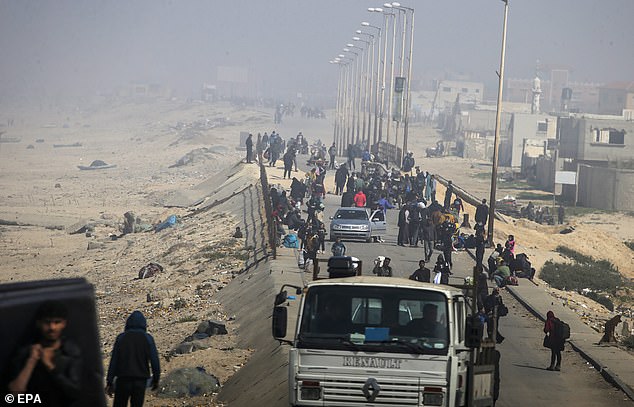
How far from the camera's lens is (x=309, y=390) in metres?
11.0

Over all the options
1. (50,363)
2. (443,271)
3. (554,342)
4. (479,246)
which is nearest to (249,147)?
(479,246)

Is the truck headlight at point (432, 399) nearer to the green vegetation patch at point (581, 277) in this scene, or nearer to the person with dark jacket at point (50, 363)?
the person with dark jacket at point (50, 363)

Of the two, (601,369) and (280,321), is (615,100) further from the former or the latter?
(280,321)

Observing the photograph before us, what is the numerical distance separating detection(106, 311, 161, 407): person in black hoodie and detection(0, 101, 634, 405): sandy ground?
6434mm

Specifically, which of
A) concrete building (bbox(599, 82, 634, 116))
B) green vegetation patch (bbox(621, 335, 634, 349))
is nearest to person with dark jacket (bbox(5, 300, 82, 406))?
green vegetation patch (bbox(621, 335, 634, 349))

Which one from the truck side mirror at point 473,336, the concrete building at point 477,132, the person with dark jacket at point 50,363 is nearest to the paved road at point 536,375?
the truck side mirror at point 473,336

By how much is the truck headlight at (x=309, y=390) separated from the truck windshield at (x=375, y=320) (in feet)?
1.11

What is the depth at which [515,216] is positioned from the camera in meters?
56.4

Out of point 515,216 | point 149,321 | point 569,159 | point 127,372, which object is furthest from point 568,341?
point 569,159

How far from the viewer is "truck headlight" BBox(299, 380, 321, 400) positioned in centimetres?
1098

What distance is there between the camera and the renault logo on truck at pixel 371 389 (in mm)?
10789

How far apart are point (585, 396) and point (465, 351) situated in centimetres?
699

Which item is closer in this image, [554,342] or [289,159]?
[554,342]

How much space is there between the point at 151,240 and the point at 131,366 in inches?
1343
